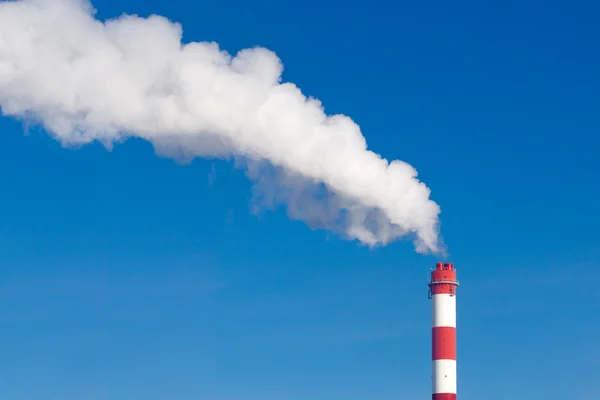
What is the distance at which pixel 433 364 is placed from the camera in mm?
53094

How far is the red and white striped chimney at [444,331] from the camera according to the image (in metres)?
52.5

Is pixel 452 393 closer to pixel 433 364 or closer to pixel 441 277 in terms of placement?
pixel 433 364

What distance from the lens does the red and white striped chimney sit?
52500mm

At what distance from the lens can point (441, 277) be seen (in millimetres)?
54125

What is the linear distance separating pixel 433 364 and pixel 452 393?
5.71 ft

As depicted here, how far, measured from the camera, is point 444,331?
5303 centimetres

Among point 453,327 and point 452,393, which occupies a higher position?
point 453,327

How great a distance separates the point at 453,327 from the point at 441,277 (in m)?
2.62

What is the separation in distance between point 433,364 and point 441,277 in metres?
4.41

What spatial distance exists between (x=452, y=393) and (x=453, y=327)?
3283mm

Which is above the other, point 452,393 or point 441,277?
point 441,277

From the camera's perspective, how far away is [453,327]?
175 ft

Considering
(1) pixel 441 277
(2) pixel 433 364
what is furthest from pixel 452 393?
(1) pixel 441 277
